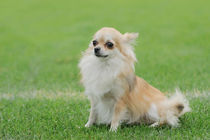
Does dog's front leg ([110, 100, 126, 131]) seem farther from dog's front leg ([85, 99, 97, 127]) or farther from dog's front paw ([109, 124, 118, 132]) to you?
dog's front leg ([85, 99, 97, 127])

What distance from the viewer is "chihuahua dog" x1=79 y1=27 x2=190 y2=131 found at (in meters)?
4.55

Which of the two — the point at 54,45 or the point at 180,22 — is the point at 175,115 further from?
the point at 180,22

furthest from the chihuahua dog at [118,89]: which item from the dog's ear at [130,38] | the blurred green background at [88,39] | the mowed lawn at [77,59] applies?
the blurred green background at [88,39]

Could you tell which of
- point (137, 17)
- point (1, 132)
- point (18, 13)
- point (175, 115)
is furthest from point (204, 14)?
point (1, 132)

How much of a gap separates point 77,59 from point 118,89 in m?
6.49

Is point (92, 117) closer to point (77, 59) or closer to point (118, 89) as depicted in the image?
point (118, 89)

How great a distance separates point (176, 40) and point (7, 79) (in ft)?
23.8

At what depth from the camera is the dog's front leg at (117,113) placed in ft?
15.1

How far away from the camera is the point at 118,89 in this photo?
4.54 m

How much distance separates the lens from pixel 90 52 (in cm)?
475

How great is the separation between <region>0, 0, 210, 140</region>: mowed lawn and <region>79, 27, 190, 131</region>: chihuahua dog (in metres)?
0.20

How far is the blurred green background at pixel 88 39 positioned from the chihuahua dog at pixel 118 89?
2.27 m

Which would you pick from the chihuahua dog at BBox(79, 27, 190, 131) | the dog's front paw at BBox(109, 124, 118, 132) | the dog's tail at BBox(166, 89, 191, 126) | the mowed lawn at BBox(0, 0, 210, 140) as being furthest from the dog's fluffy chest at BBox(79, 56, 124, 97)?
the dog's tail at BBox(166, 89, 191, 126)

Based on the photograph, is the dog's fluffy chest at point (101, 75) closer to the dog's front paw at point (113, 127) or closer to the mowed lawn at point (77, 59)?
the dog's front paw at point (113, 127)
